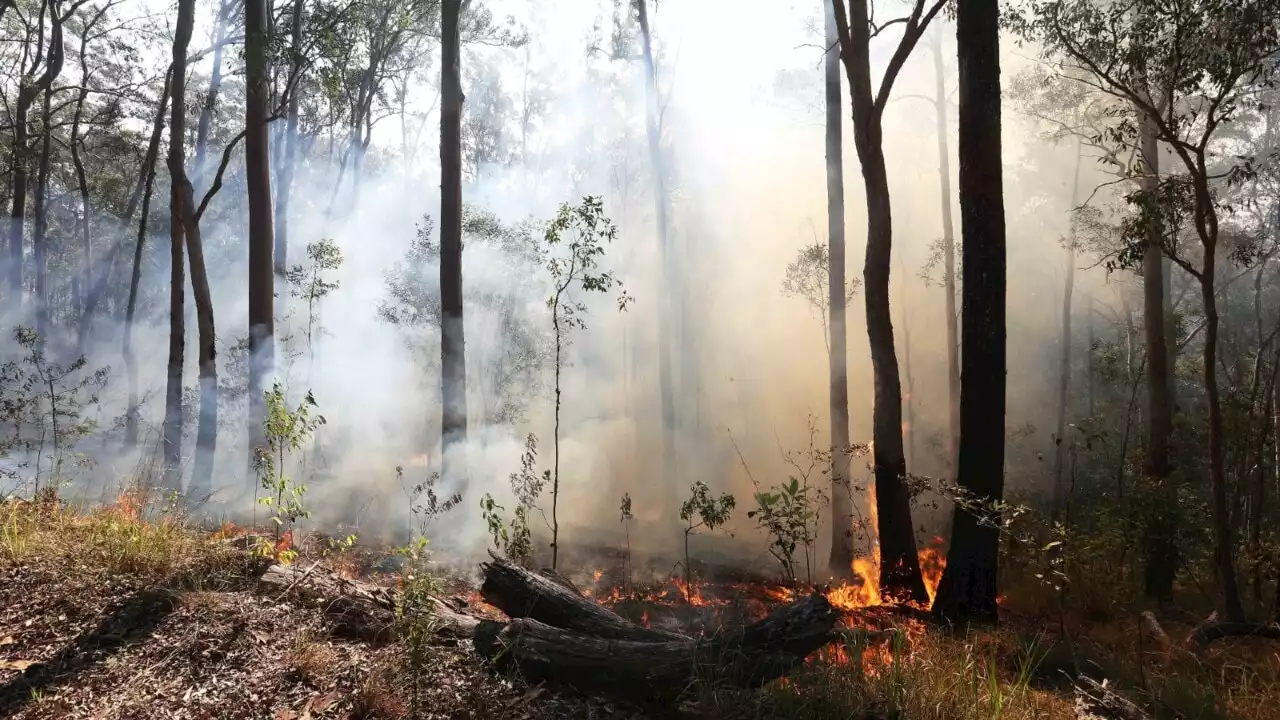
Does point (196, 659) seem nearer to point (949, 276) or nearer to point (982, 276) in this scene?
point (982, 276)

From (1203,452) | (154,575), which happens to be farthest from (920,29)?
(1203,452)

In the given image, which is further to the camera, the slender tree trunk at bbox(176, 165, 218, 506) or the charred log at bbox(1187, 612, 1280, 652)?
the slender tree trunk at bbox(176, 165, 218, 506)

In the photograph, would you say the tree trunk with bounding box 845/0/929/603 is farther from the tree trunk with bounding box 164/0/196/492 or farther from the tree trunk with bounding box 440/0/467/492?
the tree trunk with bounding box 164/0/196/492

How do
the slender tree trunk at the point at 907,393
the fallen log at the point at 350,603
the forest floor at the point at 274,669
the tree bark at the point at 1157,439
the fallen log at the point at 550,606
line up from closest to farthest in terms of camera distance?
the forest floor at the point at 274,669, the fallen log at the point at 550,606, the fallen log at the point at 350,603, the tree bark at the point at 1157,439, the slender tree trunk at the point at 907,393

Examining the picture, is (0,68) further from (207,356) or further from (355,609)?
(355,609)

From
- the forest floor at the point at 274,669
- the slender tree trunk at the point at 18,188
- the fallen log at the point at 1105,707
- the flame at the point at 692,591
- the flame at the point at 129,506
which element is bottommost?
the flame at the point at 692,591

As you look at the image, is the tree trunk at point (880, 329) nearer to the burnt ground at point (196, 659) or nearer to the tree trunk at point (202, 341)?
the burnt ground at point (196, 659)

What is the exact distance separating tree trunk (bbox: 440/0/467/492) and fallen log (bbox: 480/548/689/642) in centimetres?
696

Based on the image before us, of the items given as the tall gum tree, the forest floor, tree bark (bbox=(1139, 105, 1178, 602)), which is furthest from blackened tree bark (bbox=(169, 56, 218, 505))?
tree bark (bbox=(1139, 105, 1178, 602))

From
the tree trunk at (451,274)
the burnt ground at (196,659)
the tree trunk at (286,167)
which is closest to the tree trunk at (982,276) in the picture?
the burnt ground at (196,659)

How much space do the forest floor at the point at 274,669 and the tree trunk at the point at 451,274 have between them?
20.5ft

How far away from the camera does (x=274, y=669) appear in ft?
9.84

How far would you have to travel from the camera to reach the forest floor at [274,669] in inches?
107

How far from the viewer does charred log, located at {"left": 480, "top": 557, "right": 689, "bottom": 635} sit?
3271 millimetres
